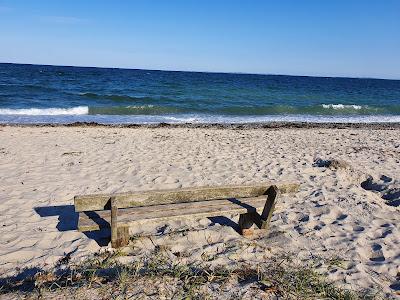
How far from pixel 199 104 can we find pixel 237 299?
78.2 ft

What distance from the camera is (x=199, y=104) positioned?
2658cm

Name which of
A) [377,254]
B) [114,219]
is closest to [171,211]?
[114,219]

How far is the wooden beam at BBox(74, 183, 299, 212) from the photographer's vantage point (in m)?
3.92

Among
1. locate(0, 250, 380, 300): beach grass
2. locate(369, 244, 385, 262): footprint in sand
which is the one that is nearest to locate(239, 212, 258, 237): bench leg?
locate(0, 250, 380, 300): beach grass

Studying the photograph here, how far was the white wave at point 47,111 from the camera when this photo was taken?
1978cm

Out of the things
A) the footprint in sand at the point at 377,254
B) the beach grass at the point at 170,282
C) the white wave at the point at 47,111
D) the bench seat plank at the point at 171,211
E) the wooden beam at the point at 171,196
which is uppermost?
the wooden beam at the point at 171,196

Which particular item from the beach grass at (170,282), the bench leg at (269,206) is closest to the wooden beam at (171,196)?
the bench leg at (269,206)

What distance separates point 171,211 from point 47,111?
18.5 m

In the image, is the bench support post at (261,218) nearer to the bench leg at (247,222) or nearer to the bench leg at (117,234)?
the bench leg at (247,222)

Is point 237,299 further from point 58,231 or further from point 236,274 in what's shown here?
point 58,231

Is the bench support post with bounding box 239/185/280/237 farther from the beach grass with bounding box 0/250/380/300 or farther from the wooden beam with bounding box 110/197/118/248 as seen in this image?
the wooden beam with bounding box 110/197/118/248

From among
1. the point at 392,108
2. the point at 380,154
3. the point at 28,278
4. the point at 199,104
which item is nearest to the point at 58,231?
the point at 28,278

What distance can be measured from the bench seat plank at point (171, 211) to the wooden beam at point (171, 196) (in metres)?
0.07

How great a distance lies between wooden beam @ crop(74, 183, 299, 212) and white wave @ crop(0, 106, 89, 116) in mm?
17623
